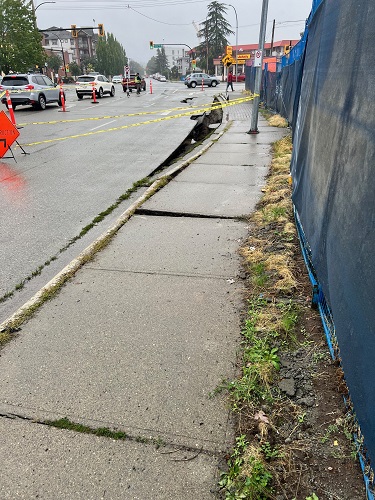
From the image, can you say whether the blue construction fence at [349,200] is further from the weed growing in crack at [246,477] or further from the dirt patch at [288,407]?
the weed growing in crack at [246,477]

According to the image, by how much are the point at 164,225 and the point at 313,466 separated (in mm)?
4135

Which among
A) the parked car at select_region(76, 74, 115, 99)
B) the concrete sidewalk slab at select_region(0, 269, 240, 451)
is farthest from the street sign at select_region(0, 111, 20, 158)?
the parked car at select_region(76, 74, 115, 99)

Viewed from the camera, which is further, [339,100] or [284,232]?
[284,232]

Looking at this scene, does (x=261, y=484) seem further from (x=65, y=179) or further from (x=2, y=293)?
(x=65, y=179)

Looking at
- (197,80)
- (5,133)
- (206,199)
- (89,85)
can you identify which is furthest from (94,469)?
(197,80)

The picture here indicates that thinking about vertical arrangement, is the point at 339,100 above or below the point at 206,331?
above

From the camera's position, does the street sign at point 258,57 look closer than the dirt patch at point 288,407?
No

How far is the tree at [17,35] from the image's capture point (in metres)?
38.8

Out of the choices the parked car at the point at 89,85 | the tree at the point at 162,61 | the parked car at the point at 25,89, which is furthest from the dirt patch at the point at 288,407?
the tree at the point at 162,61

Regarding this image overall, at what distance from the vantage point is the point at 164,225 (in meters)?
5.93

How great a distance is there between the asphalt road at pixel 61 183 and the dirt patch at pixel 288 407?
93.4 inches

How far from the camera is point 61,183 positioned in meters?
8.28

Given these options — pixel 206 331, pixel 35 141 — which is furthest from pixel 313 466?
pixel 35 141


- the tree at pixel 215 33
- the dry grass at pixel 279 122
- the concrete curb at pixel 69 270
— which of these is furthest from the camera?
the tree at pixel 215 33
